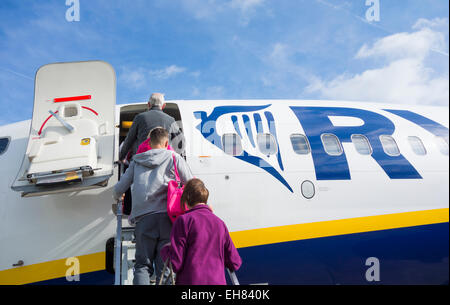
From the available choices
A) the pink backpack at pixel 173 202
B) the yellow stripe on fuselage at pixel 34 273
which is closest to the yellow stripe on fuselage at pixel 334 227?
the pink backpack at pixel 173 202

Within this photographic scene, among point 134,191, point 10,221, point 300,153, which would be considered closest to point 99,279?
point 10,221

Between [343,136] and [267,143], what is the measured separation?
4.91 feet

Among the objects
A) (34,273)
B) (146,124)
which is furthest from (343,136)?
(34,273)

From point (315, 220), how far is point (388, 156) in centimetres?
199

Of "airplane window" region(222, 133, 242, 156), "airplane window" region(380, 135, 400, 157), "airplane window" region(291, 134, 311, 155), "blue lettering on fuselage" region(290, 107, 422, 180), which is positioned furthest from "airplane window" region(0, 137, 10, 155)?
"airplane window" region(380, 135, 400, 157)

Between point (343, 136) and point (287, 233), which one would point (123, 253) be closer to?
point (287, 233)

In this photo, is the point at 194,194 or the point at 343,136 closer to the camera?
the point at 194,194

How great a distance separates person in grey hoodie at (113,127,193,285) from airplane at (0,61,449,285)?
1.14m

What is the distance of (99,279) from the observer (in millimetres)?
4965

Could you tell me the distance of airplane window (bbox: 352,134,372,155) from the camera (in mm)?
6298

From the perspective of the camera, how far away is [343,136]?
6.41 metres

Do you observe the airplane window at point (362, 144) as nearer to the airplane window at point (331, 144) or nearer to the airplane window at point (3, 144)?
the airplane window at point (331, 144)

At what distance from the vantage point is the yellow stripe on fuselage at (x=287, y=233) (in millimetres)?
4871

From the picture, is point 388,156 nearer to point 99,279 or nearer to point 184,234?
point 184,234
